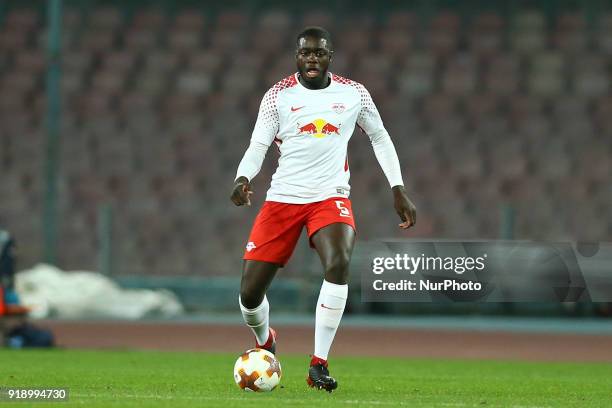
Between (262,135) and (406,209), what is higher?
(262,135)

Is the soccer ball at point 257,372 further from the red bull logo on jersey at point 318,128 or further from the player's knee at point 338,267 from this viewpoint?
the red bull logo on jersey at point 318,128

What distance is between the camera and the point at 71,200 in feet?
60.6

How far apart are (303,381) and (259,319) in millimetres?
668

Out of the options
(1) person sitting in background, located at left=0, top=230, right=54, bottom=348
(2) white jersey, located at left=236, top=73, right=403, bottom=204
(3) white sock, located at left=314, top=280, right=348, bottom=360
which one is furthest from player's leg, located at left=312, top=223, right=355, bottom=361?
(1) person sitting in background, located at left=0, top=230, right=54, bottom=348

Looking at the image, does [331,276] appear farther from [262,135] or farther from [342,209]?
[262,135]

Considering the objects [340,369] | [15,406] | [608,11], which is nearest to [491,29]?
[608,11]

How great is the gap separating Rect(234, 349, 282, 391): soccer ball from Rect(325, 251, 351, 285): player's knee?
575 mm

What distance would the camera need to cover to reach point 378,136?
27.7 feet

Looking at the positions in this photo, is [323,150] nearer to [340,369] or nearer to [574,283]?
[340,369]

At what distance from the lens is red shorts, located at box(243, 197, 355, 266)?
8.13 meters

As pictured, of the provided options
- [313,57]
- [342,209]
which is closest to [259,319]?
[342,209]

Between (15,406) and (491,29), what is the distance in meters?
13.7
